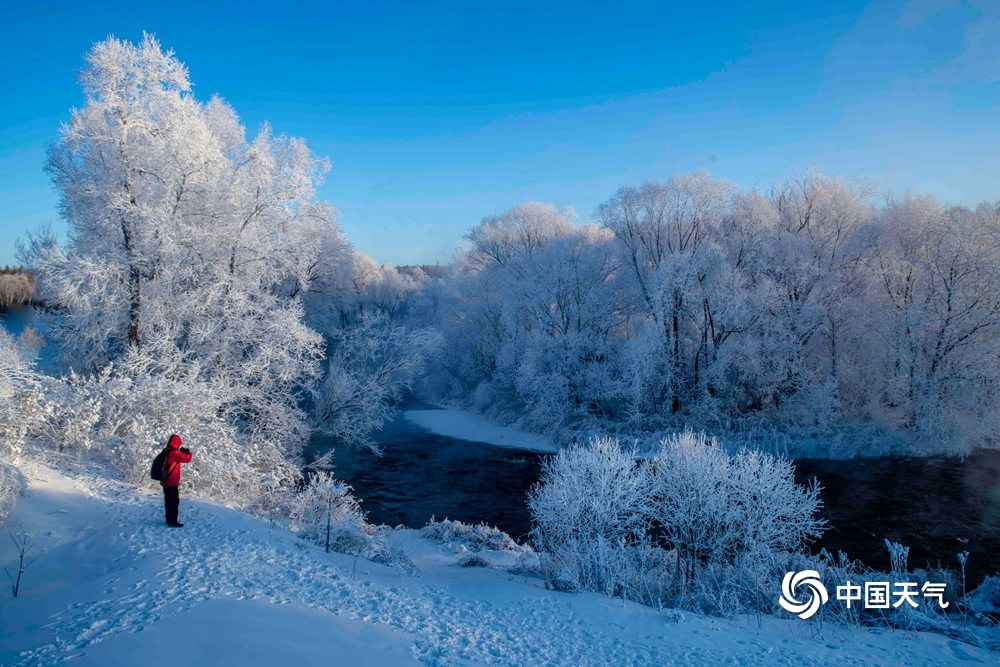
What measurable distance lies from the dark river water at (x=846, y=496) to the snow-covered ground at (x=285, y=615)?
22.3 ft

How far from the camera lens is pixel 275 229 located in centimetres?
1758

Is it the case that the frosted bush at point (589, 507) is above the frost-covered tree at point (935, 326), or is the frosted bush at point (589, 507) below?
below

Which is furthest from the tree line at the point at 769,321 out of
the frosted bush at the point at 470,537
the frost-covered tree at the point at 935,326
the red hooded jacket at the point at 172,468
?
the red hooded jacket at the point at 172,468

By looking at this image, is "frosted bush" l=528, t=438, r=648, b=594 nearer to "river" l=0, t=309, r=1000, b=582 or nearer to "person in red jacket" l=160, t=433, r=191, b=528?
"river" l=0, t=309, r=1000, b=582

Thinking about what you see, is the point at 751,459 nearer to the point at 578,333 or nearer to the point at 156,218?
the point at 156,218

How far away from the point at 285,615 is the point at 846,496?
18202 mm

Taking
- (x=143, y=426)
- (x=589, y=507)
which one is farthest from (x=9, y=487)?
(x=589, y=507)

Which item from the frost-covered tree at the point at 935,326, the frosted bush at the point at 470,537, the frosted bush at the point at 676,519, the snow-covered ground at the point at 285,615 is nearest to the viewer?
the snow-covered ground at the point at 285,615

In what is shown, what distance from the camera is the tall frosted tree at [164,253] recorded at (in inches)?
559

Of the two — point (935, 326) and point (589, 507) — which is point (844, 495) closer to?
point (935, 326)

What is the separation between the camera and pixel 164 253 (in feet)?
48.1

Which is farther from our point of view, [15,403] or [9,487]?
[15,403]
